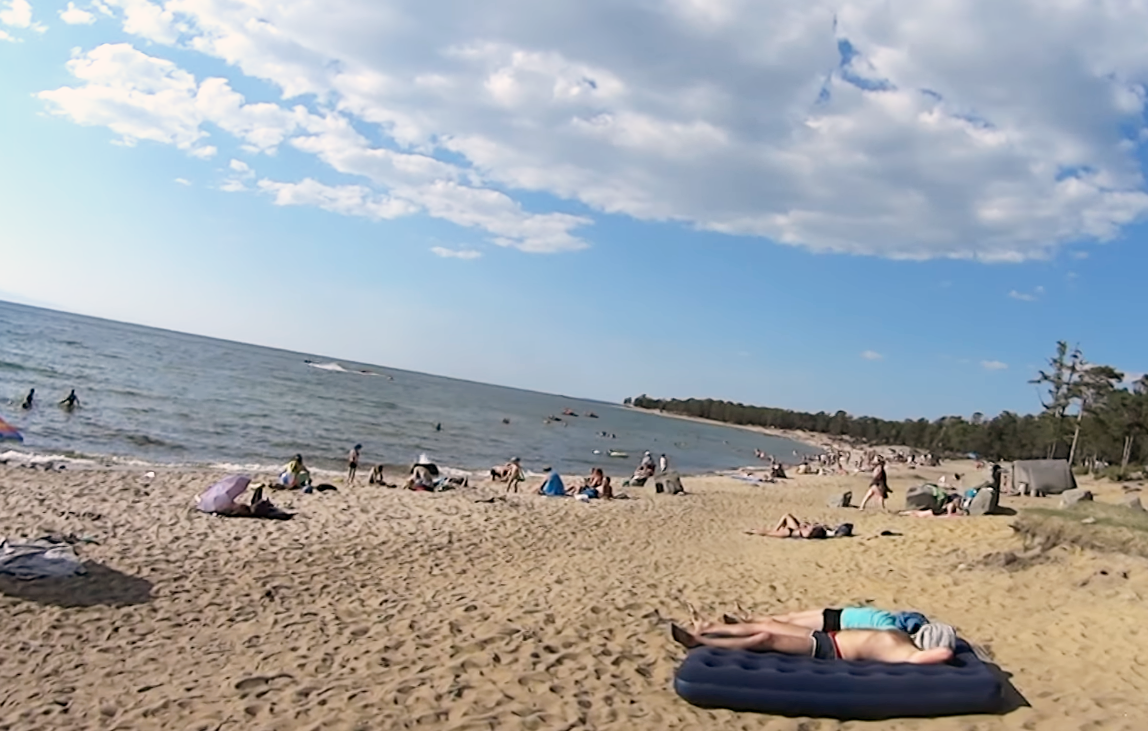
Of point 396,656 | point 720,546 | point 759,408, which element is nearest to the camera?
point 396,656

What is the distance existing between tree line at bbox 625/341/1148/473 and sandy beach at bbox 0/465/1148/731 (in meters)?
33.2

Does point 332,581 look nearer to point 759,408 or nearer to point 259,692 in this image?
point 259,692

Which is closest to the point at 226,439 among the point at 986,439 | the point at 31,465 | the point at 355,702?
the point at 31,465

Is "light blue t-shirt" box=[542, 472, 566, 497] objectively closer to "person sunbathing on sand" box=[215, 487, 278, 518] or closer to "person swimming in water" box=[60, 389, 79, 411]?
"person sunbathing on sand" box=[215, 487, 278, 518]

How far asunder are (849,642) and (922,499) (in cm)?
1340

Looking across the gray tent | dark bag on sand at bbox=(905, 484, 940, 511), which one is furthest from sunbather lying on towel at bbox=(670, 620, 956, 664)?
the gray tent

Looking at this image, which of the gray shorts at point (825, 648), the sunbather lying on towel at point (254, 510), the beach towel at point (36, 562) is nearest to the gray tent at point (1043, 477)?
the gray shorts at point (825, 648)

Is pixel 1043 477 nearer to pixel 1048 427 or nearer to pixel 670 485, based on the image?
pixel 670 485

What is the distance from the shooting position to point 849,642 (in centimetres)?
581

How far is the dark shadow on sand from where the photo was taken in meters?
7.07

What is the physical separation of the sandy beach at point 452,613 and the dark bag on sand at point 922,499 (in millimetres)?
3659

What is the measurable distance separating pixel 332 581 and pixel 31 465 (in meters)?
10.7

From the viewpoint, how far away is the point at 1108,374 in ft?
152

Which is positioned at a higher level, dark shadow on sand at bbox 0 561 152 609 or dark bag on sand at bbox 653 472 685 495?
dark bag on sand at bbox 653 472 685 495
